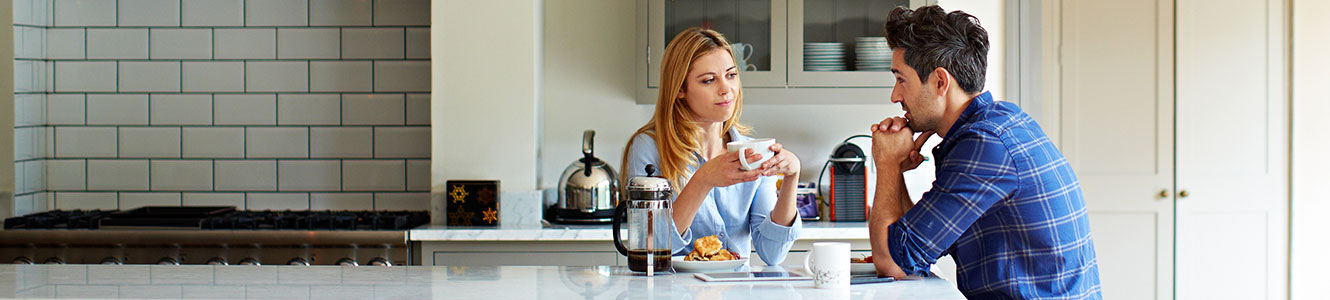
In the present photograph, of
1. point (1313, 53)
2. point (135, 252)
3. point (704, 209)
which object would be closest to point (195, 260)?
point (135, 252)

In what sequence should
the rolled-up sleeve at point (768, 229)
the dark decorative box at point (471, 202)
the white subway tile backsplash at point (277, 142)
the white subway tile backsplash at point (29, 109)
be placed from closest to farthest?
the rolled-up sleeve at point (768, 229) → the dark decorative box at point (471, 202) → the white subway tile backsplash at point (29, 109) → the white subway tile backsplash at point (277, 142)

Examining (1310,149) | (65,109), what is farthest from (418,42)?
(1310,149)

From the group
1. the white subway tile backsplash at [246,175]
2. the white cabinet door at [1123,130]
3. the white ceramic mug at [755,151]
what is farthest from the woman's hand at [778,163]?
the white subway tile backsplash at [246,175]

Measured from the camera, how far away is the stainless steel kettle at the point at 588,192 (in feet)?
11.3

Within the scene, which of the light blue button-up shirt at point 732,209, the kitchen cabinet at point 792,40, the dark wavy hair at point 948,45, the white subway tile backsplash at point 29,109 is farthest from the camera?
the white subway tile backsplash at point 29,109

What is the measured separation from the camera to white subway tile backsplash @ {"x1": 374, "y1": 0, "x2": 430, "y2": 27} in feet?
12.4

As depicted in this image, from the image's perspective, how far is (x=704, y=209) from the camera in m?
2.40

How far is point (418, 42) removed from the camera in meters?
3.79

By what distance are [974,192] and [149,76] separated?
327 cm

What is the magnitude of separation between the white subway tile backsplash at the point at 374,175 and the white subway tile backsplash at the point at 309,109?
7.2 inches

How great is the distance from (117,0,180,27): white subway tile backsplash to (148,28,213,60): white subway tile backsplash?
1.3 inches

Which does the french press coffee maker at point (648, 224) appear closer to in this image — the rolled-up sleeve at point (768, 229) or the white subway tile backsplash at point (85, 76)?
the rolled-up sleeve at point (768, 229)

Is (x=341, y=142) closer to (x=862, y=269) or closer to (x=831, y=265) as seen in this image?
(x=862, y=269)

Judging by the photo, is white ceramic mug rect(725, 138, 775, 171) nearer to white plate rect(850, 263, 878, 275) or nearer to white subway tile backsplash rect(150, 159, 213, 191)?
white plate rect(850, 263, 878, 275)
